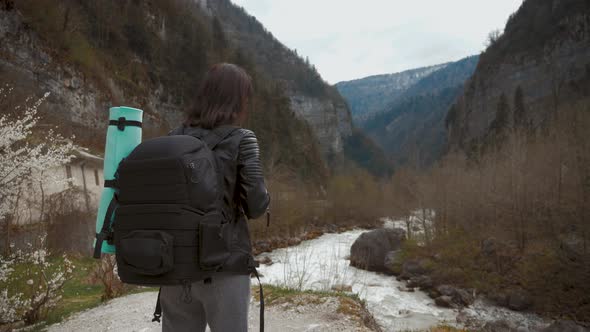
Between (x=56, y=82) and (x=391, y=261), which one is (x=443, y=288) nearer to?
(x=391, y=261)

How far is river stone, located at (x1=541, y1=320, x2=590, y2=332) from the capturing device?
37.2 feet

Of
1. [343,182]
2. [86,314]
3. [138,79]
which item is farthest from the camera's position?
[343,182]

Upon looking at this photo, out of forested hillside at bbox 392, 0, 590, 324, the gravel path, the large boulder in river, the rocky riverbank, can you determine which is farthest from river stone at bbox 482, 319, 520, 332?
the gravel path

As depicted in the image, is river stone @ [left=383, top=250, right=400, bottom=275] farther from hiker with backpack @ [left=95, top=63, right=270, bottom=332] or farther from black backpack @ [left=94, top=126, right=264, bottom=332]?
black backpack @ [left=94, top=126, right=264, bottom=332]

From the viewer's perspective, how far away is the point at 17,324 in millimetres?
5973

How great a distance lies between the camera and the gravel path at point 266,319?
5289 mm

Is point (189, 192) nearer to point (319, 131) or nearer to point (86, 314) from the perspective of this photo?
point (86, 314)

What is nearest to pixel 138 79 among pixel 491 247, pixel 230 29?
pixel 491 247

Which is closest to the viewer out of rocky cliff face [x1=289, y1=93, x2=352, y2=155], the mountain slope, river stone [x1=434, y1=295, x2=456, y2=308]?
river stone [x1=434, y1=295, x2=456, y2=308]

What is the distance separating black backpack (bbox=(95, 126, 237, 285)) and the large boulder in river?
18.0m

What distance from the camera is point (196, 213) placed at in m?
1.69

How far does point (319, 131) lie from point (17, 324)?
105 meters

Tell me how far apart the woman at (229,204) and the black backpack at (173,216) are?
0.26 feet

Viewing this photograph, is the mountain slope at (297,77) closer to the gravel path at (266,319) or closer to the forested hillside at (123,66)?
the forested hillside at (123,66)
